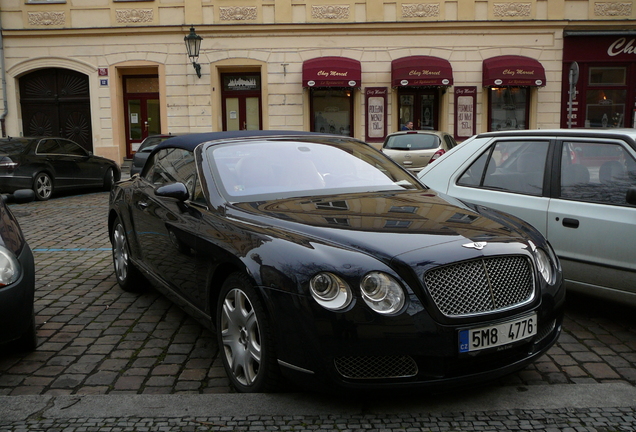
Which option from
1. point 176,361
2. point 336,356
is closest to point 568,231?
point 336,356

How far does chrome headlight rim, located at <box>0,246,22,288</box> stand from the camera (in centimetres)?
368

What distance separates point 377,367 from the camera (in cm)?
299

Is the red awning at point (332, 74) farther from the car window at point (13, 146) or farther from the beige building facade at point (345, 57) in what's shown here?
the car window at point (13, 146)

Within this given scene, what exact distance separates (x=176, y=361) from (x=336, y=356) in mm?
1477

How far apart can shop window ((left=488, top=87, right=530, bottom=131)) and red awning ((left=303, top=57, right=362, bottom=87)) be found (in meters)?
4.89

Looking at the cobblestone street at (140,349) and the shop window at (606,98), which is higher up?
the shop window at (606,98)

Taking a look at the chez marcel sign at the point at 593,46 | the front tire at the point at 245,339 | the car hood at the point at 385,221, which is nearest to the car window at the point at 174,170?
the car hood at the point at 385,221

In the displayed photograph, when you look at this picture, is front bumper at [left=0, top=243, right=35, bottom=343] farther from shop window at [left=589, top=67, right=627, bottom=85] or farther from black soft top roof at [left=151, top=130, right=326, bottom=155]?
shop window at [left=589, top=67, right=627, bottom=85]

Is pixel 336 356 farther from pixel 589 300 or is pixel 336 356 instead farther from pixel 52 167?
pixel 52 167

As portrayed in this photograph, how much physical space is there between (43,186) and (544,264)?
13008 millimetres

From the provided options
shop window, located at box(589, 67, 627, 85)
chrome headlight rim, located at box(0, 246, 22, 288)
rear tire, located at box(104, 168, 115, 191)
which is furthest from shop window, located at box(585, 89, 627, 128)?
chrome headlight rim, located at box(0, 246, 22, 288)

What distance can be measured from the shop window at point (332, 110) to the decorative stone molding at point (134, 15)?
20.5ft

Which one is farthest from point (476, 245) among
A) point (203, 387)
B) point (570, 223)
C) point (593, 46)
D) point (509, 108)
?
point (593, 46)

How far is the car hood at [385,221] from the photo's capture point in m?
3.16
